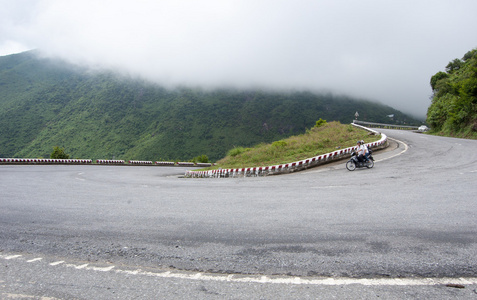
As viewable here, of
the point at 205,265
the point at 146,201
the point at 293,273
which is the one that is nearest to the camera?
the point at 293,273

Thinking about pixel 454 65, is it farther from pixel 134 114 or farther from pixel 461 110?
pixel 134 114

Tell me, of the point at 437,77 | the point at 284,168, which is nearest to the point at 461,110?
the point at 437,77

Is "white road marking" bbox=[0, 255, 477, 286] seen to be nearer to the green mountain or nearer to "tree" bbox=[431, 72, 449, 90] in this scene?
"tree" bbox=[431, 72, 449, 90]

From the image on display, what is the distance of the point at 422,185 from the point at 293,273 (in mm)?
7735

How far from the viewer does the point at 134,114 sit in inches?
5172

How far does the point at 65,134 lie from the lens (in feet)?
345

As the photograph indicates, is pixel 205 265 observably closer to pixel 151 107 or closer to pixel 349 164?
pixel 349 164

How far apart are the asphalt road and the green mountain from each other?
84.7 metres

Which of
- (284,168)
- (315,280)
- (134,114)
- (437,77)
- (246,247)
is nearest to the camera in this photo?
(315,280)

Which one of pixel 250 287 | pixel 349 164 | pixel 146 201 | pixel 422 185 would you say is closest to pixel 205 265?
pixel 250 287

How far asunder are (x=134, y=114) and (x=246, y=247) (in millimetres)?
137904

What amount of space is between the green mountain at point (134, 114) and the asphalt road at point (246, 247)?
84.7m

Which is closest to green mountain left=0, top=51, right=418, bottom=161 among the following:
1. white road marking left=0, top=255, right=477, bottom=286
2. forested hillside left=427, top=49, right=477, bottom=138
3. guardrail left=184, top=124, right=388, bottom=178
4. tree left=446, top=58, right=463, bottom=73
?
tree left=446, top=58, right=463, bottom=73

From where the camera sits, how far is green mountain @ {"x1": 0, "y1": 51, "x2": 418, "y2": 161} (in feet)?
325
